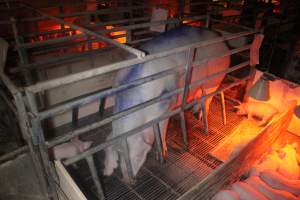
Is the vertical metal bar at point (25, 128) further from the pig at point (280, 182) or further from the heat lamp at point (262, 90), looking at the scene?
the pig at point (280, 182)

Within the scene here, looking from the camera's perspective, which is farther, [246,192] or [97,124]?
[246,192]

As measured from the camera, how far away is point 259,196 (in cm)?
292

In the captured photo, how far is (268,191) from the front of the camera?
120 inches

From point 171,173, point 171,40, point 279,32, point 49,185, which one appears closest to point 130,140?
point 171,173

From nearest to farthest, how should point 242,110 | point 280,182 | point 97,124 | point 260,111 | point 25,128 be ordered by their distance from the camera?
point 25,128, point 97,124, point 280,182, point 260,111, point 242,110

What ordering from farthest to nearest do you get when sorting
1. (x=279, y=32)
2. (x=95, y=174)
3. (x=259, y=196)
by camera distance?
1. (x=279, y=32)
2. (x=259, y=196)
3. (x=95, y=174)

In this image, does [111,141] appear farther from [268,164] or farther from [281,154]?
[281,154]

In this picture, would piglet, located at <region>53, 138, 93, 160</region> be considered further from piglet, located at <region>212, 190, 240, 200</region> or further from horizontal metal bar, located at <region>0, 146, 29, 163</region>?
piglet, located at <region>212, 190, 240, 200</region>

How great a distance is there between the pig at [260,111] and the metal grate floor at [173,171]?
0.34 m

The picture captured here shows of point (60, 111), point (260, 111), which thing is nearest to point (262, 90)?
point (260, 111)

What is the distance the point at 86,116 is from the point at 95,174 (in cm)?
155

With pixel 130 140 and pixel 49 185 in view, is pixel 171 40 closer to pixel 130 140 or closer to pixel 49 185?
pixel 130 140

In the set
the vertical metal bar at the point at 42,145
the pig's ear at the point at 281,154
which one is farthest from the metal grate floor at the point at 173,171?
the pig's ear at the point at 281,154

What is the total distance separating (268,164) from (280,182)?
29 centimetres
